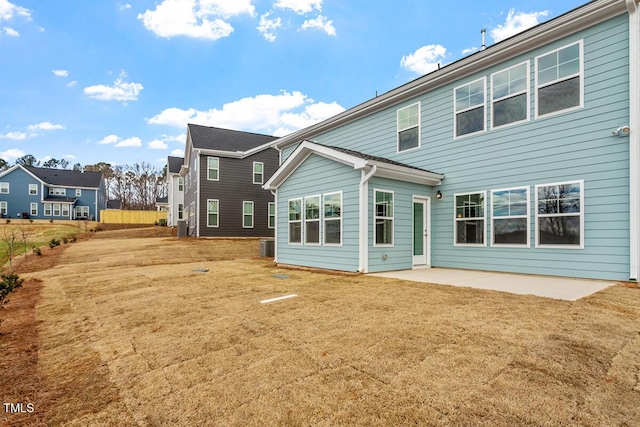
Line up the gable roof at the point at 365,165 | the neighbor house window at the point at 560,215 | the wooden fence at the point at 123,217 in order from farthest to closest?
the wooden fence at the point at 123,217, the gable roof at the point at 365,165, the neighbor house window at the point at 560,215

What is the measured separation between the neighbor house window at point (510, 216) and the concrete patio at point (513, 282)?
870mm

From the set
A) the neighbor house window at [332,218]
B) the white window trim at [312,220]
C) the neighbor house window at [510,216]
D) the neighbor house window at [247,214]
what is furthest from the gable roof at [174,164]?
the neighbor house window at [510,216]

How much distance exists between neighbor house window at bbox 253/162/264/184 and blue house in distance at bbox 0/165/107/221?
30.5 m

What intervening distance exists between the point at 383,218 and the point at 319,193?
6.83 ft

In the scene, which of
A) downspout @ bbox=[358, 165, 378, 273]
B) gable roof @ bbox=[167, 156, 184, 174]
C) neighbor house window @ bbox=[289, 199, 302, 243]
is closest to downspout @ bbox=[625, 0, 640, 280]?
downspout @ bbox=[358, 165, 378, 273]

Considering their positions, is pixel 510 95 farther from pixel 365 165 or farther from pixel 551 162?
pixel 365 165

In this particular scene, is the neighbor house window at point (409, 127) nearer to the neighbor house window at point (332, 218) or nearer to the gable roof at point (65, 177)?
the neighbor house window at point (332, 218)

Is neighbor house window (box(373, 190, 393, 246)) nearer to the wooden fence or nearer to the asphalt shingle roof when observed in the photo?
the asphalt shingle roof

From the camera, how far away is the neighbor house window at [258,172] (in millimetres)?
20250

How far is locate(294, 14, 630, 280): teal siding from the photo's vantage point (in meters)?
6.20

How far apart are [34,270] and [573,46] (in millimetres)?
15291

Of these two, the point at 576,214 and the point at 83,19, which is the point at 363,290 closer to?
the point at 576,214

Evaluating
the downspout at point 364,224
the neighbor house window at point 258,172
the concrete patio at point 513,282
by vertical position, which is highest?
the neighbor house window at point 258,172

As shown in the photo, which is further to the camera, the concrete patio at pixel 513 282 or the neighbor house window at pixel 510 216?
the neighbor house window at pixel 510 216
